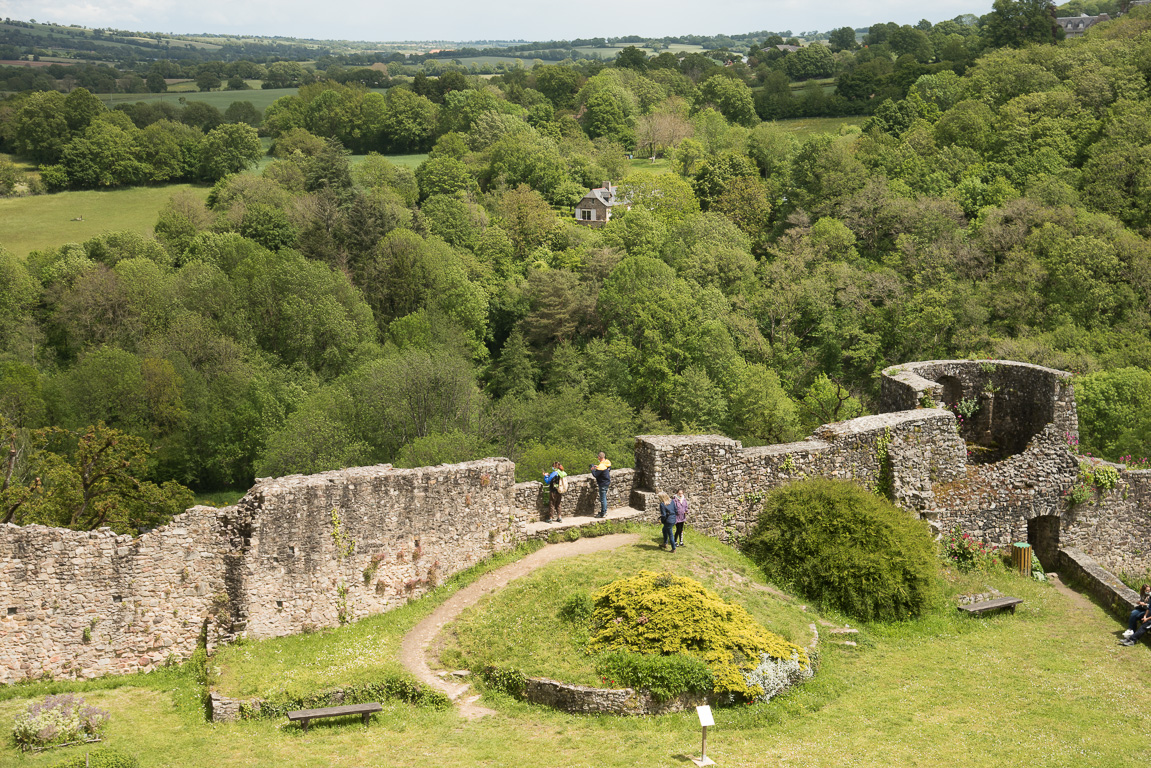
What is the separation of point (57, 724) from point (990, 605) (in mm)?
17220

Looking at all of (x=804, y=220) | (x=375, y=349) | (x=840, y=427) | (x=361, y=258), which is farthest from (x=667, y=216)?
(x=840, y=427)

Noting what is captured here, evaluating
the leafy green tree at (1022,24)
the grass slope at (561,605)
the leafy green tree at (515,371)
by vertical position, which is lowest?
the leafy green tree at (515,371)

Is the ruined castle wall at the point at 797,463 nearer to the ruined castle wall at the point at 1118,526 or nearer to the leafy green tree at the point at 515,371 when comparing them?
the ruined castle wall at the point at 1118,526

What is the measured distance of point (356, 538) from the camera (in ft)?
59.8

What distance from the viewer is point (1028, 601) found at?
843 inches

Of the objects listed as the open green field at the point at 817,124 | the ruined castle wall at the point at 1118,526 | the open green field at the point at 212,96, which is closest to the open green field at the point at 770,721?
the ruined castle wall at the point at 1118,526

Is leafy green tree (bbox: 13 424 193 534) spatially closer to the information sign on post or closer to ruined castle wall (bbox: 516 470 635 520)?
ruined castle wall (bbox: 516 470 635 520)

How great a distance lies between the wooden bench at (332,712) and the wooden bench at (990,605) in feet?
39.8

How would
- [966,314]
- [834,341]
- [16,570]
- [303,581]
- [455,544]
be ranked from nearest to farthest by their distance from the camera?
[16,570] < [303,581] < [455,544] < [966,314] < [834,341]

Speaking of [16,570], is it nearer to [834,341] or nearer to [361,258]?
[834,341]

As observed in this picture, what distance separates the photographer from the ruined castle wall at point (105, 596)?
657 inches

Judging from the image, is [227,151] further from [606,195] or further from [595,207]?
[606,195]

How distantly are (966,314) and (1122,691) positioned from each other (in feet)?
132

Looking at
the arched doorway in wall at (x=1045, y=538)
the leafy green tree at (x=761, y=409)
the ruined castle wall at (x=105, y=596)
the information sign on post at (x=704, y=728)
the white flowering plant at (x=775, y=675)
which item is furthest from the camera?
the leafy green tree at (x=761, y=409)
